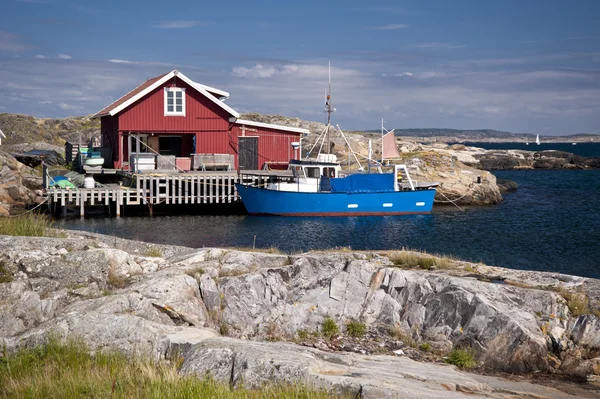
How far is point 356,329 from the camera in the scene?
12680 mm

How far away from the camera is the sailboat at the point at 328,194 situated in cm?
4022

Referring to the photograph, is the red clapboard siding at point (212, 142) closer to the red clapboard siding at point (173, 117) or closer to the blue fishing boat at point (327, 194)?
the red clapboard siding at point (173, 117)

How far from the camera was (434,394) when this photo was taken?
871cm

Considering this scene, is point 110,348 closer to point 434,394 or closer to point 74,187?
point 434,394

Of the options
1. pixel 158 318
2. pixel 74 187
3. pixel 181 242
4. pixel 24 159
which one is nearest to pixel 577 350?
pixel 158 318

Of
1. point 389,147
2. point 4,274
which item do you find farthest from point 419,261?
point 389,147

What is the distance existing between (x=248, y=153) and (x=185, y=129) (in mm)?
5036

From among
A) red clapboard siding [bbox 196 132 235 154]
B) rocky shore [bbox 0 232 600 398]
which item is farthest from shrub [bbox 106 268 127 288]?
red clapboard siding [bbox 196 132 235 154]

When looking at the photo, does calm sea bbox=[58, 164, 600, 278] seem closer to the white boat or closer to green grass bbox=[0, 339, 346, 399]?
the white boat

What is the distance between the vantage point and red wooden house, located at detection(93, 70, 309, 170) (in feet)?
140

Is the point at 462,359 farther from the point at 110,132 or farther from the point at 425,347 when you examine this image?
the point at 110,132

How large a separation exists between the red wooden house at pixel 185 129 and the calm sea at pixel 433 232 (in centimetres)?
704

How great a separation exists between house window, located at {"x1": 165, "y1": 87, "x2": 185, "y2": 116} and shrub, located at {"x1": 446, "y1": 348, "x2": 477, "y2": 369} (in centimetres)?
3443

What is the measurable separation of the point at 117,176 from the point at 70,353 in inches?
1442
